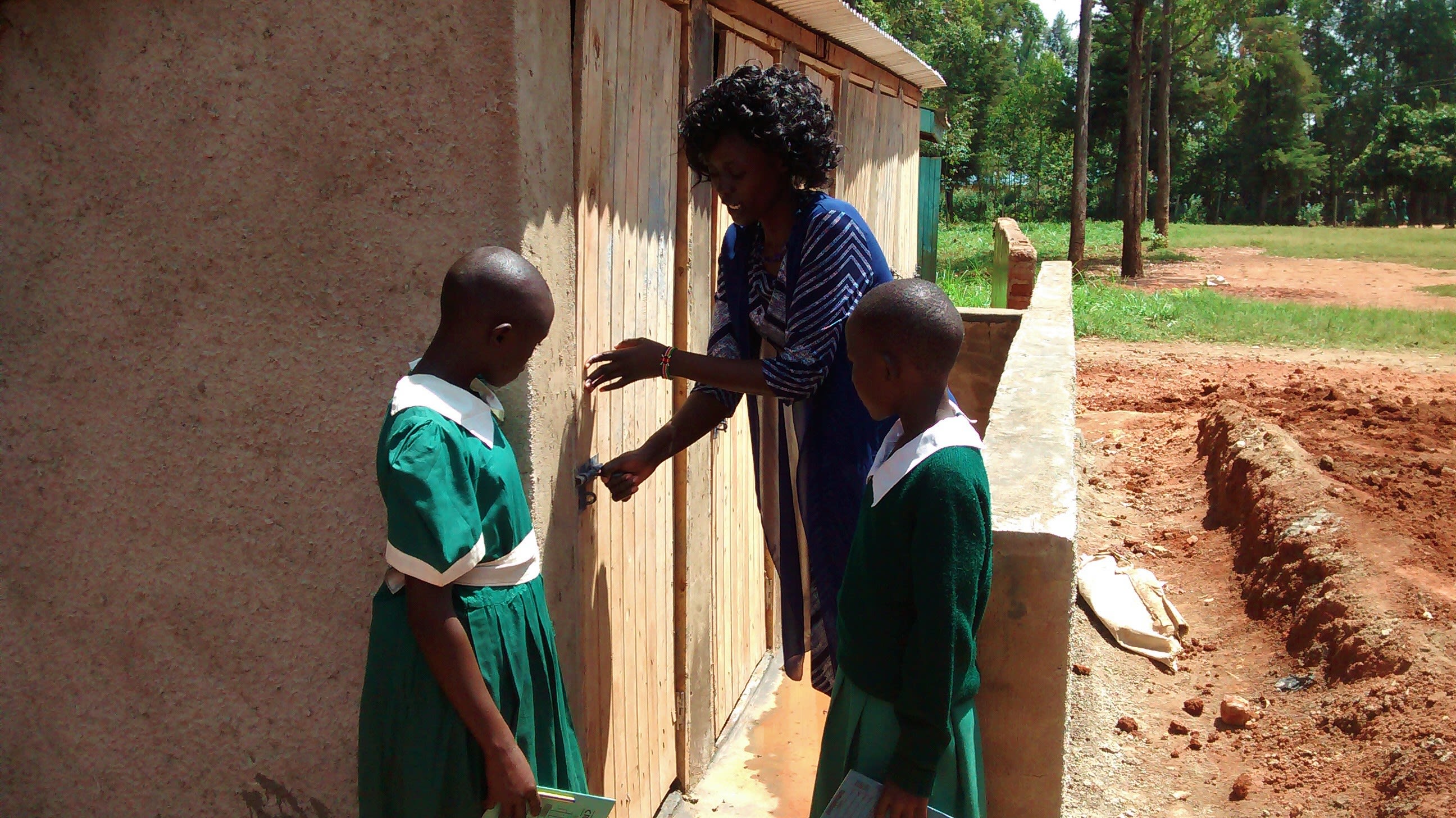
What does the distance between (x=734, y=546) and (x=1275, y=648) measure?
2.75 m

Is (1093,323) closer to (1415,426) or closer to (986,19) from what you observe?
(1415,426)

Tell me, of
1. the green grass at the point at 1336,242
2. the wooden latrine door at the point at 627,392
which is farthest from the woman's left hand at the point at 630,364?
the green grass at the point at 1336,242

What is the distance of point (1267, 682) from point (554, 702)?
3.92 metres

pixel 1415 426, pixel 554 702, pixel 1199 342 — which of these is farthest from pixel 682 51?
pixel 1199 342

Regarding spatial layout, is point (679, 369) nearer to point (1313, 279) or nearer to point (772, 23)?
point (772, 23)

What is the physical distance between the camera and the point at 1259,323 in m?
14.1

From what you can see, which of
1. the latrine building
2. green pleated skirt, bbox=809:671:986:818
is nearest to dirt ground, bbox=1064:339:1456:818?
green pleated skirt, bbox=809:671:986:818

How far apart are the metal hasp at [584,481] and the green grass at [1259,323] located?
11.5 m

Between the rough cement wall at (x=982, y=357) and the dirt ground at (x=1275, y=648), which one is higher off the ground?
the rough cement wall at (x=982, y=357)

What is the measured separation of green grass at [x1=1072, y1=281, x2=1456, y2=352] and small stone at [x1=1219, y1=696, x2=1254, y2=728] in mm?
9241

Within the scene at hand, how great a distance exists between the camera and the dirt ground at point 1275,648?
391cm

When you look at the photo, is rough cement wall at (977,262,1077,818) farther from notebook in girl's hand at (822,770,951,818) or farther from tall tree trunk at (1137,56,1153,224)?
tall tree trunk at (1137,56,1153,224)

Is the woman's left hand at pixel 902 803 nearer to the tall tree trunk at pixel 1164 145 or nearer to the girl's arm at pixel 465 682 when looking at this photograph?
the girl's arm at pixel 465 682

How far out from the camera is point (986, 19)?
49219mm
